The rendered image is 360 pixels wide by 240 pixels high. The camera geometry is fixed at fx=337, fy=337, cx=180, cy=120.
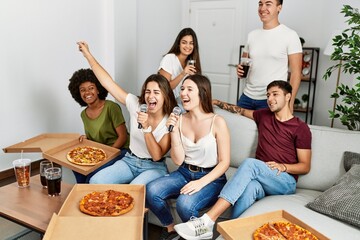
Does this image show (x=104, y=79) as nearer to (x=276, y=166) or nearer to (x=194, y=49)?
(x=194, y=49)

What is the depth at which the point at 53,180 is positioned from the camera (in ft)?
6.15

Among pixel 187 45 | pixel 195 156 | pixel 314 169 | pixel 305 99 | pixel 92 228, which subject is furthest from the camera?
pixel 305 99

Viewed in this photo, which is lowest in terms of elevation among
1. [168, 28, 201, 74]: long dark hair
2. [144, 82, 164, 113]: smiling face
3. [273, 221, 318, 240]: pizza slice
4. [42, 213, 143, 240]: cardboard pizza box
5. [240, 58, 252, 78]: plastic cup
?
[273, 221, 318, 240]: pizza slice

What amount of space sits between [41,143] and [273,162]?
5.57ft

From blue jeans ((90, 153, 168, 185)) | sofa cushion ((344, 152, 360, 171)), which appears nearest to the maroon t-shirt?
sofa cushion ((344, 152, 360, 171))

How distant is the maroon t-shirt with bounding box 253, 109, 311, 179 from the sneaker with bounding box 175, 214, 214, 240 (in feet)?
2.17

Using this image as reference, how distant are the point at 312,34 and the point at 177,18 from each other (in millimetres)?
1997

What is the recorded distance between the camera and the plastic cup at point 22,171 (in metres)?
1.96

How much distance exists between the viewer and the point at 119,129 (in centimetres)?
266

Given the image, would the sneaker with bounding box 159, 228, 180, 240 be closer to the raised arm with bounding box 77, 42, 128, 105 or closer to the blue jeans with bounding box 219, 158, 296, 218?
the blue jeans with bounding box 219, 158, 296, 218

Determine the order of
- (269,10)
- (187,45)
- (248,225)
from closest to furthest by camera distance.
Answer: (248,225), (269,10), (187,45)

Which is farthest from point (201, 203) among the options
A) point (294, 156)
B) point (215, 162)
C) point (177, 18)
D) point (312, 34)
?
point (177, 18)

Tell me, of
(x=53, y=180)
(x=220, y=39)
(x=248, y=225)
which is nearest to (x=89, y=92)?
(x=53, y=180)

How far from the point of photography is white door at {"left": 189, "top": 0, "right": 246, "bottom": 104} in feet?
16.0
